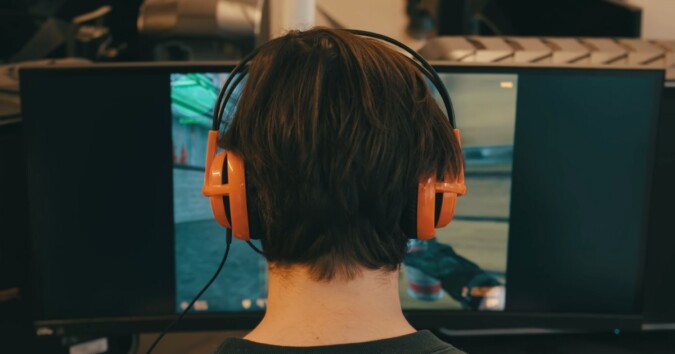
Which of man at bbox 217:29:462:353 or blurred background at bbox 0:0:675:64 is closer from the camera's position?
man at bbox 217:29:462:353

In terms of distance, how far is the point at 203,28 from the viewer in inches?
42.8

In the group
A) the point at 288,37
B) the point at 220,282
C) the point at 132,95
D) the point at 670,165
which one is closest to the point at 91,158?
the point at 132,95

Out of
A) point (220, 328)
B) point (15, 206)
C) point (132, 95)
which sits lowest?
point (220, 328)

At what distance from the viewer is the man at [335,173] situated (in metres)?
0.55

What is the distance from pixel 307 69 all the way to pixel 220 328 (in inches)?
21.1

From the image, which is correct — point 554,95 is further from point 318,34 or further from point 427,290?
point 318,34

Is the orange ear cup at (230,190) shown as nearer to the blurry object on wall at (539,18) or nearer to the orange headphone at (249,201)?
the orange headphone at (249,201)

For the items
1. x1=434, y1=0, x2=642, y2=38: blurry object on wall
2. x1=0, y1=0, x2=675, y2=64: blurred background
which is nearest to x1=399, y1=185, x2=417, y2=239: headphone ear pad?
x1=0, y1=0, x2=675, y2=64: blurred background

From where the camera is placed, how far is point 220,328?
981mm

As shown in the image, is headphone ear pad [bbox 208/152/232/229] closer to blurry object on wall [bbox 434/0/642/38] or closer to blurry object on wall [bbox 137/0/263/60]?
blurry object on wall [bbox 137/0/263/60]

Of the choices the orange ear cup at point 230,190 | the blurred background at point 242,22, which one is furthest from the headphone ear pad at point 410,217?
the blurred background at point 242,22

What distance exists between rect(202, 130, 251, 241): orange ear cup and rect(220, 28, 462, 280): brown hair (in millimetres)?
15

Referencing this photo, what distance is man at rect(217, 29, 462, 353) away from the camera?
548mm

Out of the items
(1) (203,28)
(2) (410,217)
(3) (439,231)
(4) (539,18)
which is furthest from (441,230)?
(4) (539,18)
